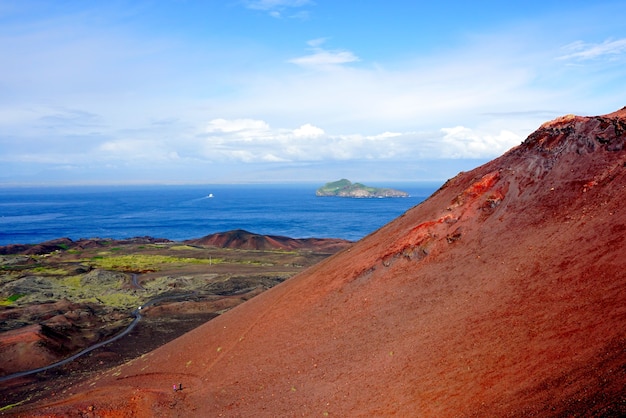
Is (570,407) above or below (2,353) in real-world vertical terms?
above

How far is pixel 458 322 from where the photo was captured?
719 inches

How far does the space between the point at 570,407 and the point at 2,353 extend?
37.1m

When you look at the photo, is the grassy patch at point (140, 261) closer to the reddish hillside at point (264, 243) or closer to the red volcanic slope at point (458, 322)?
the reddish hillside at point (264, 243)

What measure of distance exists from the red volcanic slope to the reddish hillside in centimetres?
7061

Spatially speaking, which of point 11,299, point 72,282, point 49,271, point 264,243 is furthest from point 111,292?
point 264,243

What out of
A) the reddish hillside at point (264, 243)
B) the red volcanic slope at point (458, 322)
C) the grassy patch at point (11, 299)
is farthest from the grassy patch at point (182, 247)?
the red volcanic slope at point (458, 322)

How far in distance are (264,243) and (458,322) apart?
8278 centimetres

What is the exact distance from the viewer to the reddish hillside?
98500 mm

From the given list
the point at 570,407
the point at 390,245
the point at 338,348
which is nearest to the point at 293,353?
the point at 338,348

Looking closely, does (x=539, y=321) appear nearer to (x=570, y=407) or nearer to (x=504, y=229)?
(x=570, y=407)

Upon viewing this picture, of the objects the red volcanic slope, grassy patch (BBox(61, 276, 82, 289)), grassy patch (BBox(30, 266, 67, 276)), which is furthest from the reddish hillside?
the red volcanic slope

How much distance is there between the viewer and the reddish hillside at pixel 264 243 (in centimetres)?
9850

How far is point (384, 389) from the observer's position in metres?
17.3

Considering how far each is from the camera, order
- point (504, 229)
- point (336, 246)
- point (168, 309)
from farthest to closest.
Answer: point (336, 246) < point (168, 309) < point (504, 229)
